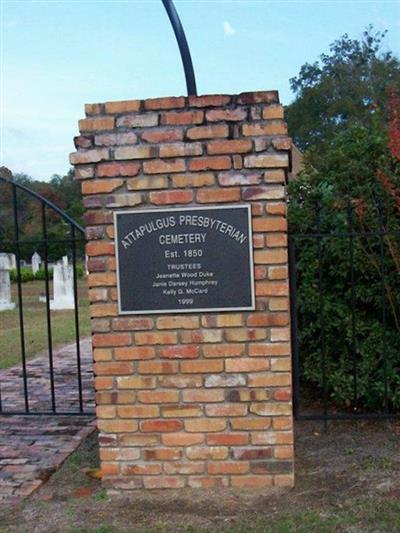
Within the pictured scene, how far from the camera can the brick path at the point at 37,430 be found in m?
3.96

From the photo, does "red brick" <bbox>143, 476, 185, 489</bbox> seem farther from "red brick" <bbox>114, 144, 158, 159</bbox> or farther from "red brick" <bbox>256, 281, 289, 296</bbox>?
"red brick" <bbox>114, 144, 158, 159</bbox>

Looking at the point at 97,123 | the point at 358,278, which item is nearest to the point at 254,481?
the point at 358,278

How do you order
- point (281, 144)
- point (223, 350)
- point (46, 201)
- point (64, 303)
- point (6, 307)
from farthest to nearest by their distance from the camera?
point (64, 303)
point (6, 307)
point (46, 201)
point (223, 350)
point (281, 144)

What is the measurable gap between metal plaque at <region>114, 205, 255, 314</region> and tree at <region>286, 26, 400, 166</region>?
38.7 meters

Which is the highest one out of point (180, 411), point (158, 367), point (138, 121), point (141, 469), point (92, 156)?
point (138, 121)

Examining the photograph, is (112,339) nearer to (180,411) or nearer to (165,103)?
(180,411)

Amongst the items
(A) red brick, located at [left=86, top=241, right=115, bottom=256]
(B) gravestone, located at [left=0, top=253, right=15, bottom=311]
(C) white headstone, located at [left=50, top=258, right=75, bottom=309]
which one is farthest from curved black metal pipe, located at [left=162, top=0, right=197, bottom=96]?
(B) gravestone, located at [left=0, top=253, right=15, bottom=311]

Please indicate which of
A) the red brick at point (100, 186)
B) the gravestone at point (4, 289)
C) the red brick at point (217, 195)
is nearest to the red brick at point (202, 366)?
the red brick at point (217, 195)

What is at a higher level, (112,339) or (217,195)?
(217,195)

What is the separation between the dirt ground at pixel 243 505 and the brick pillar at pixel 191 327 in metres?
0.11

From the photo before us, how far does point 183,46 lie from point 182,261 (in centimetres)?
173

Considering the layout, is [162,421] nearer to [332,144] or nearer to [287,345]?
[287,345]

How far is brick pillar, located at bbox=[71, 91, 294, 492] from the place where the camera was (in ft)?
11.1

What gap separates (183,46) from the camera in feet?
14.5
